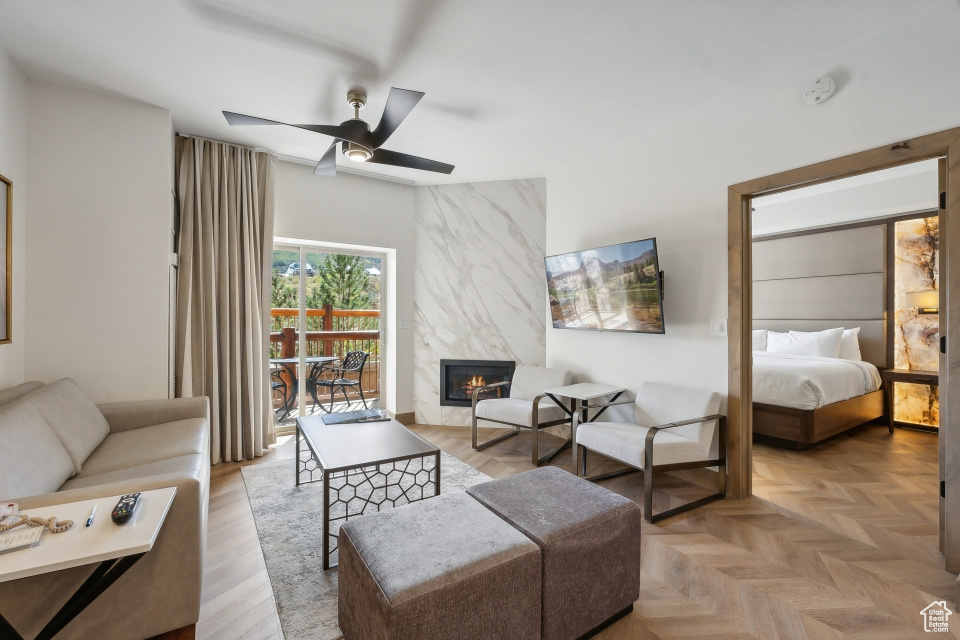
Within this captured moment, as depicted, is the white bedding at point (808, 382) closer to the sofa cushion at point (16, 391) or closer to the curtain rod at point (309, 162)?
the curtain rod at point (309, 162)

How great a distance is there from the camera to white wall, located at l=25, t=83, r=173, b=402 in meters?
2.61

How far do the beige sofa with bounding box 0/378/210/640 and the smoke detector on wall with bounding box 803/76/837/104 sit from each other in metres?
3.56

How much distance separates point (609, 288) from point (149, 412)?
334cm

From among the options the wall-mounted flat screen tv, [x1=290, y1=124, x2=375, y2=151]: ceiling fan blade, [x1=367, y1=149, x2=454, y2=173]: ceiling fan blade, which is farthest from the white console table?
the wall-mounted flat screen tv

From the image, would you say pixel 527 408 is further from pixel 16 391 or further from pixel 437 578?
pixel 16 391

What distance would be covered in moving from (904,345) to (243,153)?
6815 millimetres

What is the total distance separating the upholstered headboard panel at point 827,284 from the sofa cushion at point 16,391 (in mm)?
7151

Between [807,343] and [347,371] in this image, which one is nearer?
[347,371]

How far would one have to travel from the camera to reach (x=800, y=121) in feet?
7.95

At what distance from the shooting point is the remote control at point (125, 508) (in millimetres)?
1228

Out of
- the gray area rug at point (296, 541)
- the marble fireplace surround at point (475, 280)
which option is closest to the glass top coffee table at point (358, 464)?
the gray area rug at point (296, 541)

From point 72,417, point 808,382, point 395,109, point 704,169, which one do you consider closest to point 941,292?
point 704,169

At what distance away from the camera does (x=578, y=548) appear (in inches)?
60.1

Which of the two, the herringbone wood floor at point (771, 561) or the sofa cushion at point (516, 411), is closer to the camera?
the herringbone wood floor at point (771, 561)
